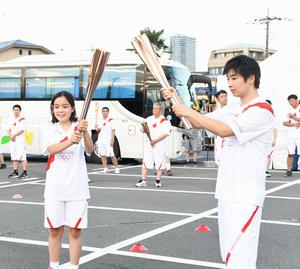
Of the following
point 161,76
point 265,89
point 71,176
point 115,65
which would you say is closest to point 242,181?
point 161,76

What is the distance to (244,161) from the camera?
126 inches

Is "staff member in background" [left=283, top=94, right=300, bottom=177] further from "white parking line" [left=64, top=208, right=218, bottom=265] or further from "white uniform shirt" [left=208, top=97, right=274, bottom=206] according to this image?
"white uniform shirt" [left=208, top=97, right=274, bottom=206]

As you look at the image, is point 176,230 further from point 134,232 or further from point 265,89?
point 265,89

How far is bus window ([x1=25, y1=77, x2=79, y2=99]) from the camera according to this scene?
16141mm

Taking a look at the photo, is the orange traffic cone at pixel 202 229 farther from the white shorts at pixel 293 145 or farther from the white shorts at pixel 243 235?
the white shorts at pixel 293 145

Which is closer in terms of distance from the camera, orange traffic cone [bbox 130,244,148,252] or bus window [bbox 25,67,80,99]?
orange traffic cone [bbox 130,244,148,252]

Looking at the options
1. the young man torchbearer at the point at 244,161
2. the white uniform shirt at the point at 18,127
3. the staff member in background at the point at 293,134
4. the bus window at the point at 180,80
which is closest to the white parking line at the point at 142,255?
the young man torchbearer at the point at 244,161

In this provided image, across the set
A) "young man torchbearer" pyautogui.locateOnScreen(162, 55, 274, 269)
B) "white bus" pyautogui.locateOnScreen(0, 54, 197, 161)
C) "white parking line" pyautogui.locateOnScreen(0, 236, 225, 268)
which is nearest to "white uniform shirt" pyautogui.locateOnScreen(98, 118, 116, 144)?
"white bus" pyautogui.locateOnScreen(0, 54, 197, 161)

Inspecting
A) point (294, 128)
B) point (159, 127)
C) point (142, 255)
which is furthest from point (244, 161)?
point (294, 128)

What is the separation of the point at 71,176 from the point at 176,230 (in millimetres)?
2577

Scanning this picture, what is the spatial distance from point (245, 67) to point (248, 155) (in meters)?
0.57

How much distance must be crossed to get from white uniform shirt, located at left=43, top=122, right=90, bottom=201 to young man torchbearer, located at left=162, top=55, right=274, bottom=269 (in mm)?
1276

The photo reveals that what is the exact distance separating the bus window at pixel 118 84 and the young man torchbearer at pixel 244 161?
1214cm

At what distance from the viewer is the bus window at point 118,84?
A: 50.6 feet
